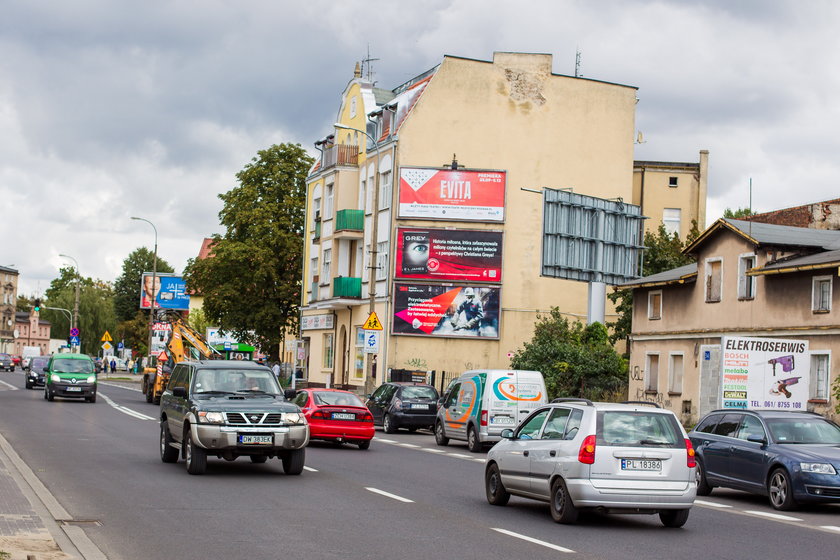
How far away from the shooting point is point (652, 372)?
44062mm

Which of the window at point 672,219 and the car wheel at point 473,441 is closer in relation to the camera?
the car wheel at point 473,441

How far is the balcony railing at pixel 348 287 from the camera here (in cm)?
5894

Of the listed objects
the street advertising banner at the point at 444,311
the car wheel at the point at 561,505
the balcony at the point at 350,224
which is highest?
the balcony at the point at 350,224

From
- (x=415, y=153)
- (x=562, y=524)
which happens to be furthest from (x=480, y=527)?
(x=415, y=153)

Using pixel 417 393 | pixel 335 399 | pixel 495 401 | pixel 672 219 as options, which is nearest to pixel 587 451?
pixel 335 399

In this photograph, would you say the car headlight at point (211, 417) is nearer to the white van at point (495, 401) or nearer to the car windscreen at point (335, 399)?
the car windscreen at point (335, 399)

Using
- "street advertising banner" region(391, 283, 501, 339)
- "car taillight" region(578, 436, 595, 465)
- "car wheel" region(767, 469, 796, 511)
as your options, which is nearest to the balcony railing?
"street advertising banner" region(391, 283, 501, 339)

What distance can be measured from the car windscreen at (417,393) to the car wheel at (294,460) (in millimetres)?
17050

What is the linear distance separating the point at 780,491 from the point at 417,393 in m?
19.8

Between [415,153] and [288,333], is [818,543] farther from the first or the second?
[288,333]

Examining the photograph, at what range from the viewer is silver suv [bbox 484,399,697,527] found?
44.7ft

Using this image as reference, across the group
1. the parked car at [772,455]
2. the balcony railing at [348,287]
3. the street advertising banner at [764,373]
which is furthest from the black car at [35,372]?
the parked car at [772,455]

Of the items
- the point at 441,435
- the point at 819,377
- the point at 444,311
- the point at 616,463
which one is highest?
the point at 444,311

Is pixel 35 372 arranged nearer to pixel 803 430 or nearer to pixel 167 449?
pixel 167 449
